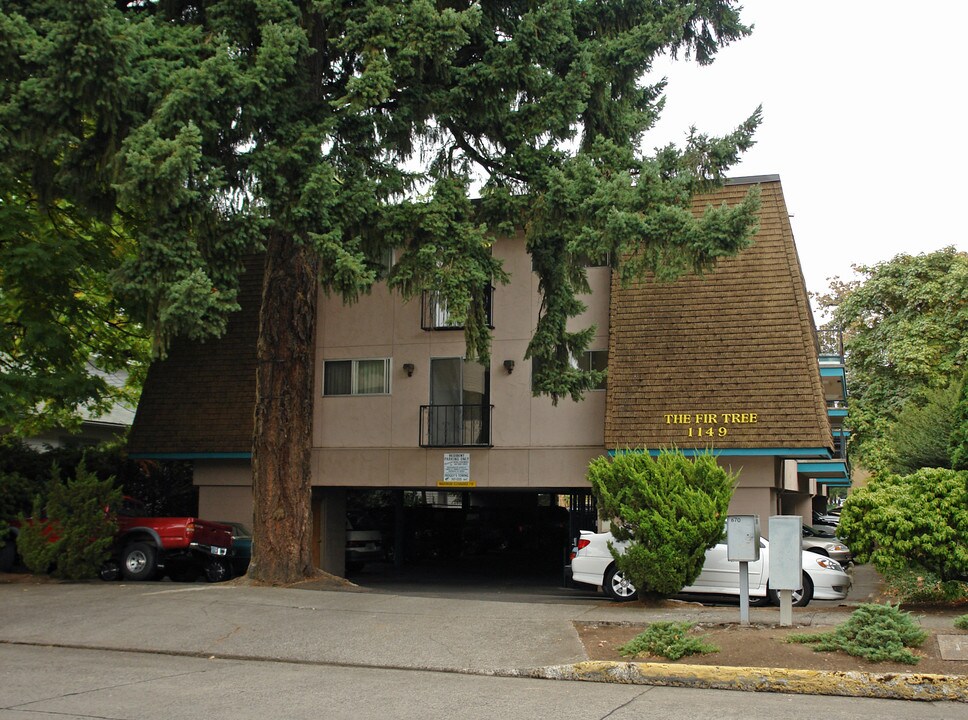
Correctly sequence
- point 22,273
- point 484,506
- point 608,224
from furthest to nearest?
point 484,506 → point 22,273 → point 608,224

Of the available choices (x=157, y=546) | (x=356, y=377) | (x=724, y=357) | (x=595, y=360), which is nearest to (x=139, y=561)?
(x=157, y=546)

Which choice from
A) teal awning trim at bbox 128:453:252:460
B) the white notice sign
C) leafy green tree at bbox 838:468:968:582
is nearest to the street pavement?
leafy green tree at bbox 838:468:968:582

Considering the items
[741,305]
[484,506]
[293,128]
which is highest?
[293,128]

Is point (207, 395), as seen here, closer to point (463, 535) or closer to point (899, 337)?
point (463, 535)

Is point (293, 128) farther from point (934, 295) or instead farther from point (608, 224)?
point (934, 295)

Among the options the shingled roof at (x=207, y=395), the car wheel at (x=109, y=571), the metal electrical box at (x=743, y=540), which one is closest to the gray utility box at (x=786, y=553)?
the metal electrical box at (x=743, y=540)

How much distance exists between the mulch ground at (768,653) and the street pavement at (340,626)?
313mm

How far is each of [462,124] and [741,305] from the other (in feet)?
22.9

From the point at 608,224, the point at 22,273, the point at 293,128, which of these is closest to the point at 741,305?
the point at 608,224

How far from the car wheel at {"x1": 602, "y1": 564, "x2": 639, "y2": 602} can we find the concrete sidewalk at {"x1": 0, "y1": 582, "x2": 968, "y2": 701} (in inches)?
38.2

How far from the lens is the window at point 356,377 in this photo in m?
23.2

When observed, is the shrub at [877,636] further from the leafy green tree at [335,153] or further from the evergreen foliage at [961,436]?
the leafy green tree at [335,153]

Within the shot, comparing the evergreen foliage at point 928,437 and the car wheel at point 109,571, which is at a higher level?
the evergreen foliage at point 928,437

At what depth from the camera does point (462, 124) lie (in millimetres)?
17047
